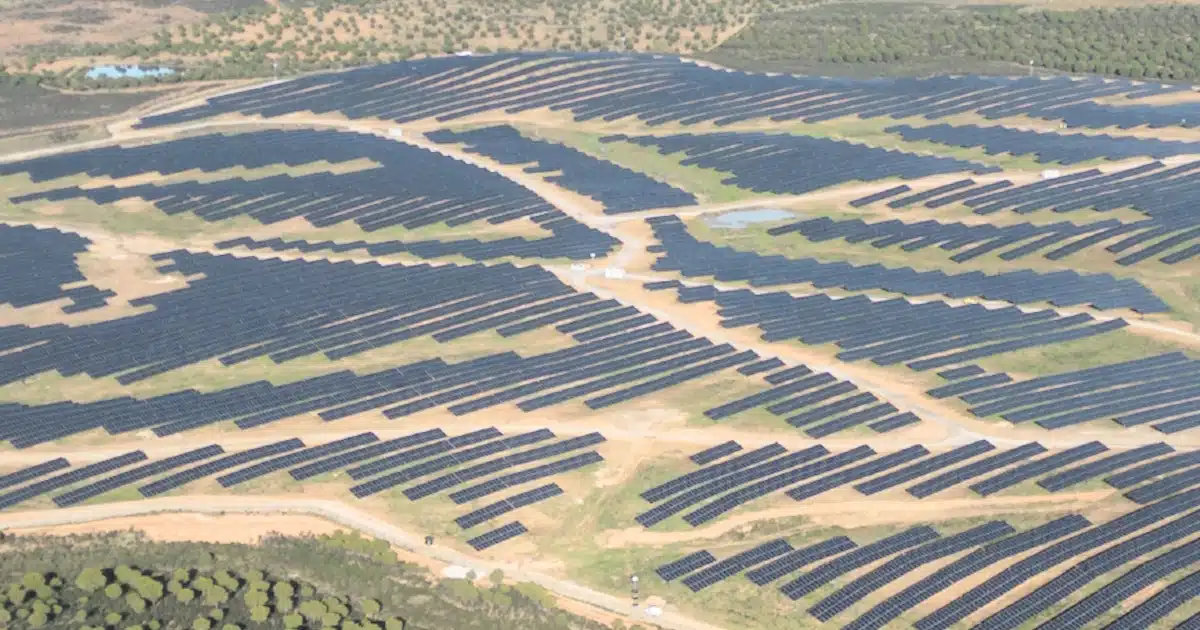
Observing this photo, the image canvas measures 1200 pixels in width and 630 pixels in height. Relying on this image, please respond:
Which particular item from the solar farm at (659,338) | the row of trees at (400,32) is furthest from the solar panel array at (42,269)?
the row of trees at (400,32)

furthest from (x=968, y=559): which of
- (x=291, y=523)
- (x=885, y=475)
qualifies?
(x=291, y=523)

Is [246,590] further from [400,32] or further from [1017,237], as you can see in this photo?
[400,32]

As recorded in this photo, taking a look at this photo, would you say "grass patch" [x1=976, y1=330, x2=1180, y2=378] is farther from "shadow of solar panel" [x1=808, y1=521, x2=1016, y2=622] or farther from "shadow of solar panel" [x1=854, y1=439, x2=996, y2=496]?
"shadow of solar panel" [x1=808, y1=521, x2=1016, y2=622]

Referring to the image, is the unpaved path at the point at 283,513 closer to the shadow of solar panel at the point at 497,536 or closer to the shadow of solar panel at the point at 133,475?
the shadow of solar panel at the point at 497,536

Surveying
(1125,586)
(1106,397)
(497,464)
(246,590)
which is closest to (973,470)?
(1125,586)

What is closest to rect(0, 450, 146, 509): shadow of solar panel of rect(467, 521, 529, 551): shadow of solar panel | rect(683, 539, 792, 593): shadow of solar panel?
rect(467, 521, 529, 551): shadow of solar panel

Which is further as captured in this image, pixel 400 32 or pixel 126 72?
pixel 400 32
